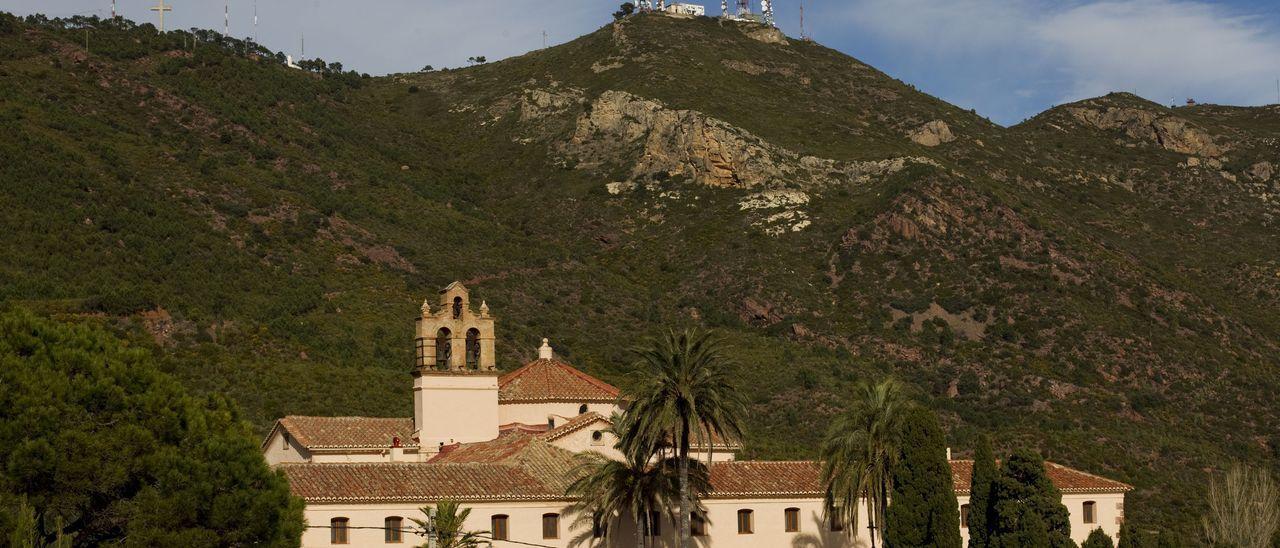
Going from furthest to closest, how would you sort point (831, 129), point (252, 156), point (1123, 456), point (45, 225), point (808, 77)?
point (808, 77) → point (831, 129) → point (252, 156) → point (45, 225) → point (1123, 456)

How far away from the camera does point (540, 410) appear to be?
68938 mm

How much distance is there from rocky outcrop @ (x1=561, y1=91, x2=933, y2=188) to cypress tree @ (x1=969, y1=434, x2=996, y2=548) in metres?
77.8

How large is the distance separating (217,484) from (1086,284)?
85218 millimetres

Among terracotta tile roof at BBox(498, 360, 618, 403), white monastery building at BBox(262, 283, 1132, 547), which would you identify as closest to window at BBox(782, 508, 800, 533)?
white monastery building at BBox(262, 283, 1132, 547)

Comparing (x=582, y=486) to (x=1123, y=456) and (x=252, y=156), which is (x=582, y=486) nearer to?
(x=1123, y=456)

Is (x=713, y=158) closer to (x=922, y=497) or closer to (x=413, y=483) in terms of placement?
(x=922, y=497)

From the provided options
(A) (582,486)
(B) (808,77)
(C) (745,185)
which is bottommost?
(A) (582,486)

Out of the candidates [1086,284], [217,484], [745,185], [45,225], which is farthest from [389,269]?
[217,484]

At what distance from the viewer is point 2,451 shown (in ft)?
149

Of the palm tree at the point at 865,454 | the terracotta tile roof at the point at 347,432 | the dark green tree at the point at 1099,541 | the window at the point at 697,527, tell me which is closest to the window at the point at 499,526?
the window at the point at 697,527

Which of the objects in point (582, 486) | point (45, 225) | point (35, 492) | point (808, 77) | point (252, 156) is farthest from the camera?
point (808, 77)

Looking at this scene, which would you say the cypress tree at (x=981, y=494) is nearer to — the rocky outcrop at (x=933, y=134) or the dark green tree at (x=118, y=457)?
the dark green tree at (x=118, y=457)

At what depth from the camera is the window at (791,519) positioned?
6234 centimetres

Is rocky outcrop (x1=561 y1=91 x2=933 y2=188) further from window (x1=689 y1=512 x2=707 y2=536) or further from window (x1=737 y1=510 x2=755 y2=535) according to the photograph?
window (x1=689 y1=512 x2=707 y2=536)
